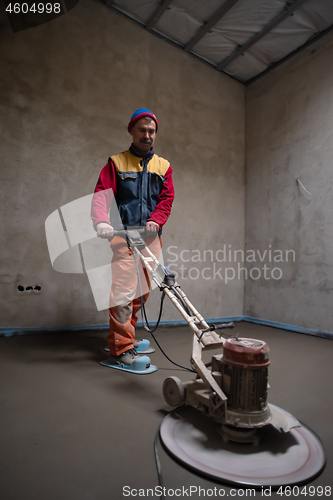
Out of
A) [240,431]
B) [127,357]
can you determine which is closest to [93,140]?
[127,357]

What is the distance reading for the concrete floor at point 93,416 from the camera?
2.81ft

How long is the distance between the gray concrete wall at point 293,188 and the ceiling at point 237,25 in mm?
192

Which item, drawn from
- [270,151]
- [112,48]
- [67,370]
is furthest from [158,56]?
[67,370]

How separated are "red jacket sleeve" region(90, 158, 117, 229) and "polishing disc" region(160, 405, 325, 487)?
1183 millimetres

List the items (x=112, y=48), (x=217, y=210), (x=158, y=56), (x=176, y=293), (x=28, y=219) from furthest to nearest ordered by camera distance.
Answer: (x=217, y=210), (x=158, y=56), (x=112, y=48), (x=28, y=219), (x=176, y=293)

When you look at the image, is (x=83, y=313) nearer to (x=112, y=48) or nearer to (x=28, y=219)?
(x=28, y=219)

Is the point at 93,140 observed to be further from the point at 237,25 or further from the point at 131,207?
the point at 237,25

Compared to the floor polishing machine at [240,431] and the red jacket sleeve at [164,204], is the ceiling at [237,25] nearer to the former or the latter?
the red jacket sleeve at [164,204]

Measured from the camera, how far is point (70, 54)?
2.94 meters

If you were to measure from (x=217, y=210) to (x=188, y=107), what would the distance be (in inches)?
51.0

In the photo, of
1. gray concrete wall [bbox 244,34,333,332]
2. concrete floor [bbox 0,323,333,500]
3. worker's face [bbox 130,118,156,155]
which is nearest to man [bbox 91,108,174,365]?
worker's face [bbox 130,118,156,155]

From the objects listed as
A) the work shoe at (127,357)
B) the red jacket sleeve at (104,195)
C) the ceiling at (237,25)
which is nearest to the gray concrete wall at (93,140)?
the ceiling at (237,25)

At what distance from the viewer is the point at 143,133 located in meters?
1.93

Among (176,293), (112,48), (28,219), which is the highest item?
(112,48)
